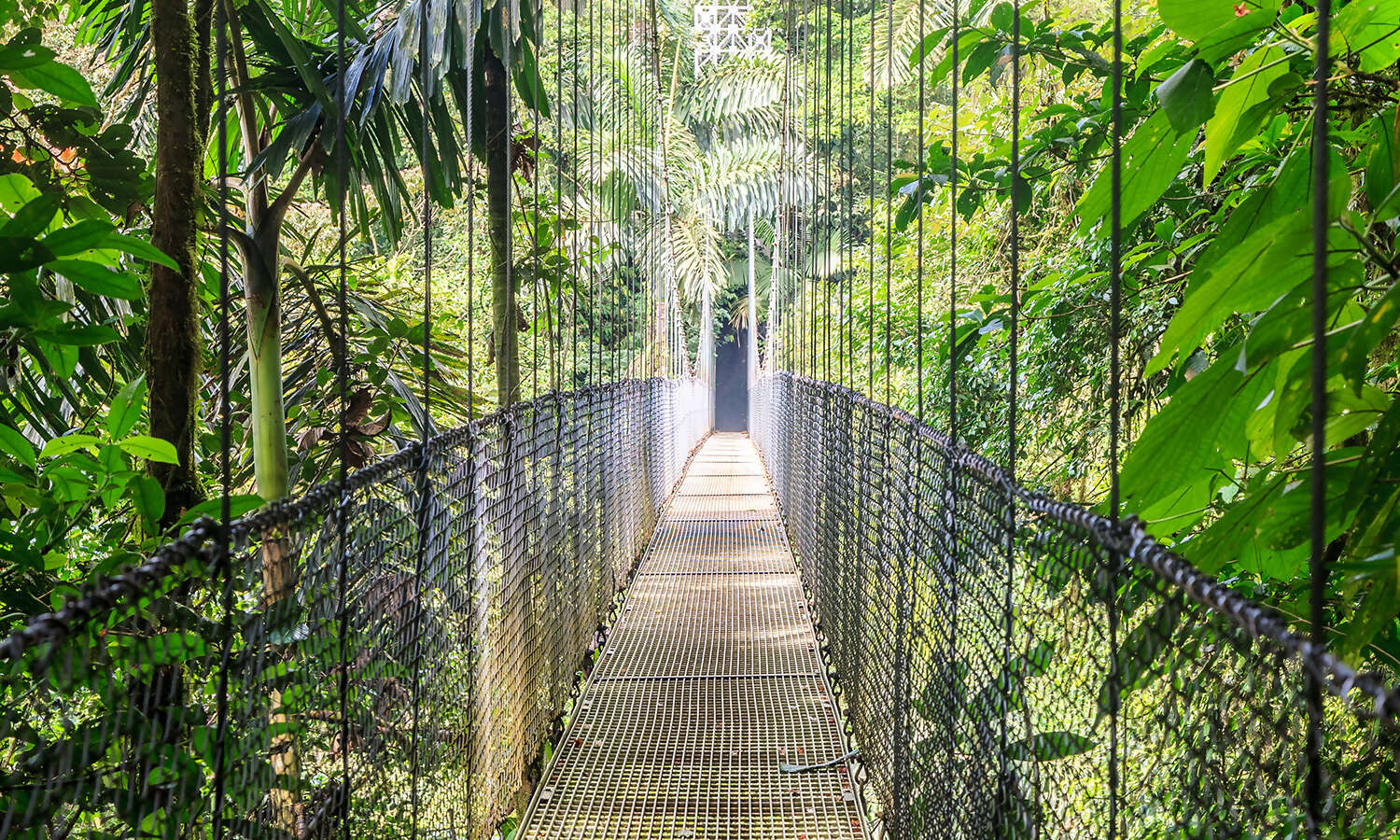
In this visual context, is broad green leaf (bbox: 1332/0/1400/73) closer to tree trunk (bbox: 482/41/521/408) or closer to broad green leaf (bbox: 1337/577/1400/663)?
broad green leaf (bbox: 1337/577/1400/663)

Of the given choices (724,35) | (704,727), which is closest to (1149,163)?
(704,727)

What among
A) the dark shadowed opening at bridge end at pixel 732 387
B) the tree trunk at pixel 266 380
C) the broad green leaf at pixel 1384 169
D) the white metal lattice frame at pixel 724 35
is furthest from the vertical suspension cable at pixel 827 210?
the dark shadowed opening at bridge end at pixel 732 387

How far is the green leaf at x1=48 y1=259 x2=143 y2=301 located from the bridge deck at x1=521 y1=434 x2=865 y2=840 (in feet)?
4.37

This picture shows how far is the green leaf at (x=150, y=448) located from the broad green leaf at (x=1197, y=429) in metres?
0.74

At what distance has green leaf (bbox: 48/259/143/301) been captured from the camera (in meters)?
0.74

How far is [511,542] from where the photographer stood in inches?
76.7

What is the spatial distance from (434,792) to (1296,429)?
113 cm

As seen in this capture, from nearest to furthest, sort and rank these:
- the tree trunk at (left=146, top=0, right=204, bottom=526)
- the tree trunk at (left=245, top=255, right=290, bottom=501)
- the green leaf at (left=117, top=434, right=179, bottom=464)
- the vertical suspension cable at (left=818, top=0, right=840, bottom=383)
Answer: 1. the green leaf at (left=117, top=434, right=179, bottom=464)
2. the tree trunk at (left=146, top=0, right=204, bottom=526)
3. the tree trunk at (left=245, top=255, right=290, bottom=501)
4. the vertical suspension cable at (left=818, top=0, right=840, bottom=383)

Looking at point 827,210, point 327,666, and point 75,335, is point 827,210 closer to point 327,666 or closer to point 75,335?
point 327,666

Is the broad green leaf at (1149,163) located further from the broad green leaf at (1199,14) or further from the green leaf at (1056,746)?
the green leaf at (1056,746)

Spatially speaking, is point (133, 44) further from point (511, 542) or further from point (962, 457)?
point (962, 457)

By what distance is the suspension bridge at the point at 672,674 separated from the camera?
0.64m

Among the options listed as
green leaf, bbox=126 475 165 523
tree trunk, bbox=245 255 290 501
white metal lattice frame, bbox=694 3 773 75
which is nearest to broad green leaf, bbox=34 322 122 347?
green leaf, bbox=126 475 165 523

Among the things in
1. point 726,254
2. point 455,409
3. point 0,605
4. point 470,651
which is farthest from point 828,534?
point 726,254
